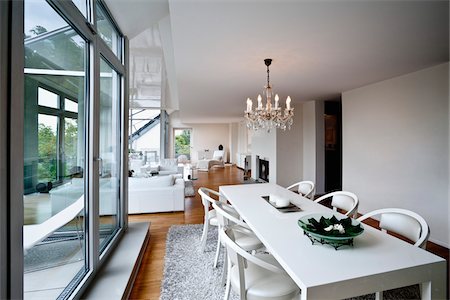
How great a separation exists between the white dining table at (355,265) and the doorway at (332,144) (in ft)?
14.4

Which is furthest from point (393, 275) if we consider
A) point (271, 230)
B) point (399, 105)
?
point (399, 105)

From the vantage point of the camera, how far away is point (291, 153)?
18.9 ft

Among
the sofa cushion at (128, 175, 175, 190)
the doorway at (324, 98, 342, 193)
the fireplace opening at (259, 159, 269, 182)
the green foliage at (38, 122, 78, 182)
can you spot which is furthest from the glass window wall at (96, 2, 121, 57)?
the fireplace opening at (259, 159, 269, 182)

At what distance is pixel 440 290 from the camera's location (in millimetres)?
1088

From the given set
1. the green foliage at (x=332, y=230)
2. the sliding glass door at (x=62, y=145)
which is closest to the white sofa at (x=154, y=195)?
the sliding glass door at (x=62, y=145)

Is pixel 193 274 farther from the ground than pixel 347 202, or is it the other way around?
pixel 347 202

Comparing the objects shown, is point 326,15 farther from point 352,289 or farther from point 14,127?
point 14,127

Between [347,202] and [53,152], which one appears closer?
[53,152]

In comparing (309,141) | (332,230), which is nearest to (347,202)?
(332,230)

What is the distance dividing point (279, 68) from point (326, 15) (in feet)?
4.05

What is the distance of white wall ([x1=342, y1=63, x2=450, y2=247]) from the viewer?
2.80 m

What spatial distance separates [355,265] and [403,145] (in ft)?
10.1

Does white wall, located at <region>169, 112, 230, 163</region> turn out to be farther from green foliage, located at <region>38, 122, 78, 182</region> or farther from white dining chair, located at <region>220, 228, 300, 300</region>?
white dining chair, located at <region>220, 228, 300, 300</region>

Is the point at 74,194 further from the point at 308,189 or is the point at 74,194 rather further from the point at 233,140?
the point at 233,140
